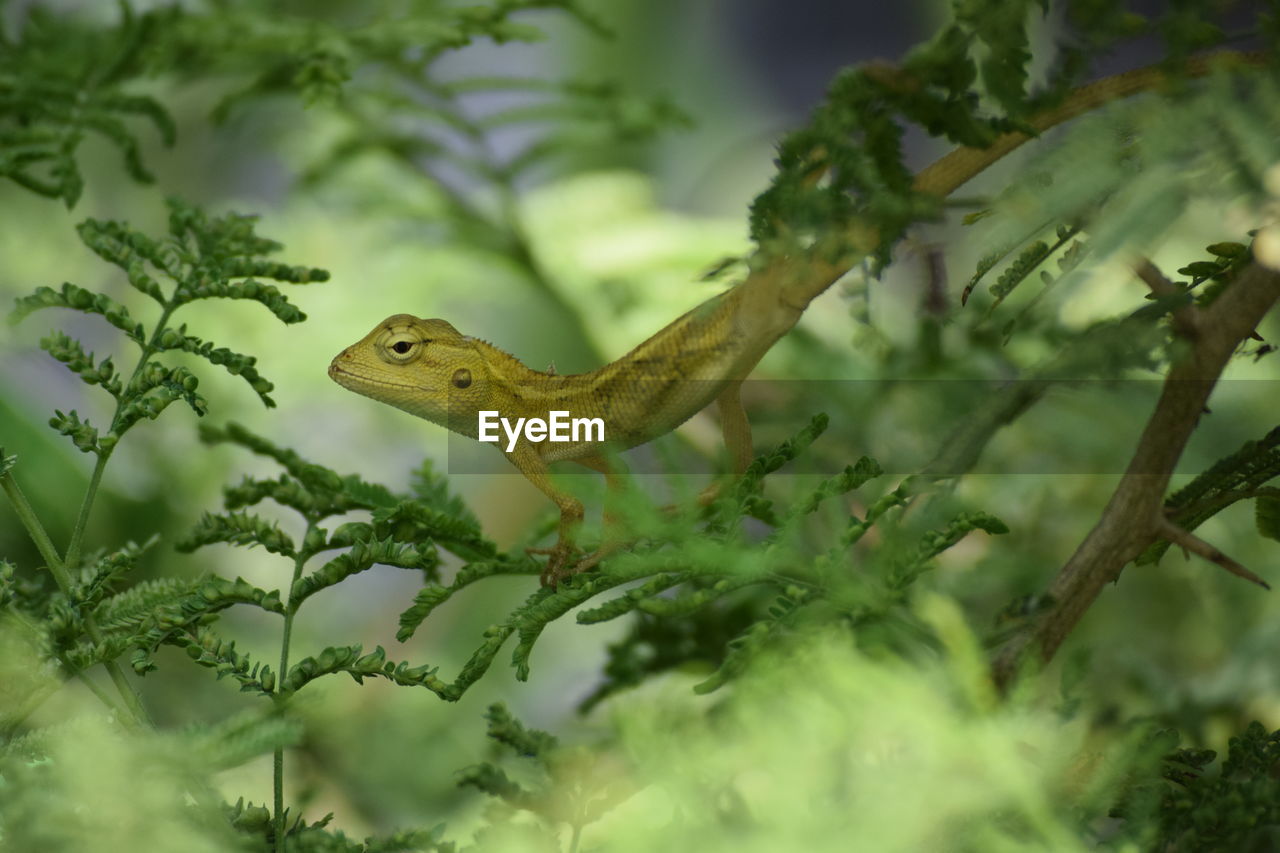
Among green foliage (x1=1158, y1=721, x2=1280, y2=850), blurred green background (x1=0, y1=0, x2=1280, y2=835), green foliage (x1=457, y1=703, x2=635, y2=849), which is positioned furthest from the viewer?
blurred green background (x1=0, y1=0, x2=1280, y2=835)

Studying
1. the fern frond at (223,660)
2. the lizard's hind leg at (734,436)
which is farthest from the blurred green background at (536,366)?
the fern frond at (223,660)

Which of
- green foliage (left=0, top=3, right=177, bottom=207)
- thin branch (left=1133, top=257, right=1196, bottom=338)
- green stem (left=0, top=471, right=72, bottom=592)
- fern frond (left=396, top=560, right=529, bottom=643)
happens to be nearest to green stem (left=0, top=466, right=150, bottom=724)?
green stem (left=0, top=471, right=72, bottom=592)

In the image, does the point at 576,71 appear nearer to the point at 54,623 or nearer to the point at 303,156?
the point at 303,156

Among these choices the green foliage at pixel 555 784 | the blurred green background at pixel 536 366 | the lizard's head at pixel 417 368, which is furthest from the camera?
the blurred green background at pixel 536 366

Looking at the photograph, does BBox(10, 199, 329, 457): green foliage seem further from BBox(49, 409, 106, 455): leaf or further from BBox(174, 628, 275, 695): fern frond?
BBox(174, 628, 275, 695): fern frond

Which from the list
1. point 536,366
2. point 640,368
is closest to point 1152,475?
point 640,368

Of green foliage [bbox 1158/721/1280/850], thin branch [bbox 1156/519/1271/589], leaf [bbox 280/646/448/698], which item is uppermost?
thin branch [bbox 1156/519/1271/589]

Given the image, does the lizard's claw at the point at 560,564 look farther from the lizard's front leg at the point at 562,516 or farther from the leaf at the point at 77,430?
the leaf at the point at 77,430

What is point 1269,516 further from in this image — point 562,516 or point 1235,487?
point 562,516
